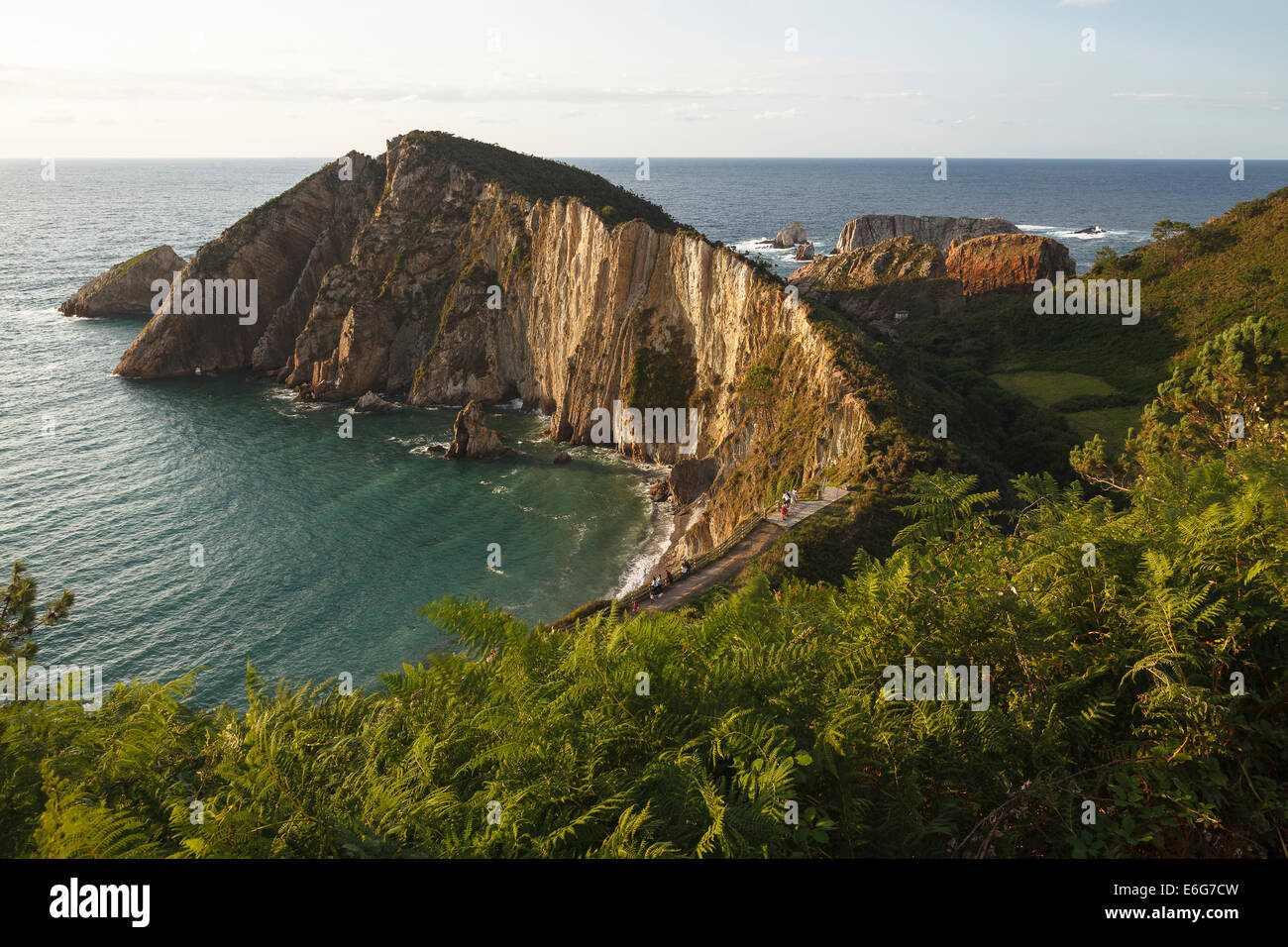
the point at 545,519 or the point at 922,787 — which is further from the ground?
the point at 922,787

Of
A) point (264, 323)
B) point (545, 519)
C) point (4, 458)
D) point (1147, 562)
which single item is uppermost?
point (264, 323)

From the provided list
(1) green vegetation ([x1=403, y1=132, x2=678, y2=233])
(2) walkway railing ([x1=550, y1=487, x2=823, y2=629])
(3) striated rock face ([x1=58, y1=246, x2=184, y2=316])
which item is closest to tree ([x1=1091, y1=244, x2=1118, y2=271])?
(1) green vegetation ([x1=403, y1=132, x2=678, y2=233])

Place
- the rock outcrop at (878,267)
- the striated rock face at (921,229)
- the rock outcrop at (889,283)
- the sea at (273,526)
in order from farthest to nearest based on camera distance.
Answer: the striated rock face at (921,229), the rock outcrop at (878,267), the rock outcrop at (889,283), the sea at (273,526)

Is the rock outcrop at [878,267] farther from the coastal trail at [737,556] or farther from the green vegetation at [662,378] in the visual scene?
the coastal trail at [737,556]

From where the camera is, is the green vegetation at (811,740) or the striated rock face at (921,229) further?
the striated rock face at (921,229)

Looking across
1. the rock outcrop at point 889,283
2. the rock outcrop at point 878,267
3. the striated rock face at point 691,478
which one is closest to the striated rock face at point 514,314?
the striated rock face at point 691,478
